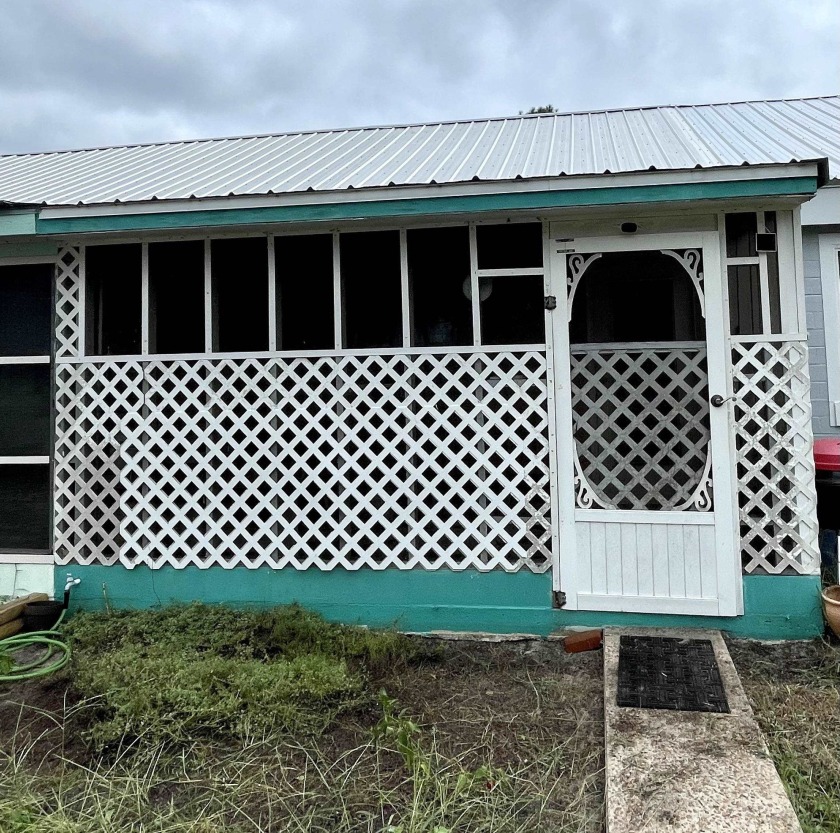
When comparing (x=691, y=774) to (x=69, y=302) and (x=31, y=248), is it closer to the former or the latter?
(x=69, y=302)

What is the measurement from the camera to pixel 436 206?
353cm

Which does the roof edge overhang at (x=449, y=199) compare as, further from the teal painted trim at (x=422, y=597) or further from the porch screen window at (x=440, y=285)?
the teal painted trim at (x=422, y=597)

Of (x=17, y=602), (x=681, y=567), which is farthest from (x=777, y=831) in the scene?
(x=17, y=602)

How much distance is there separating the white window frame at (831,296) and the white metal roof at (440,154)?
1.80 feet

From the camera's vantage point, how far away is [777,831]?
192cm

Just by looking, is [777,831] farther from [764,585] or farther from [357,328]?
[357,328]

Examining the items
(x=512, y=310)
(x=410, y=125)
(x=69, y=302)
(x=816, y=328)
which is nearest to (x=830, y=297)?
(x=816, y=328)

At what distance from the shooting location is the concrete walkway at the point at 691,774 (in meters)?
1.99

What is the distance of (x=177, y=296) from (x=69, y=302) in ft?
2.17

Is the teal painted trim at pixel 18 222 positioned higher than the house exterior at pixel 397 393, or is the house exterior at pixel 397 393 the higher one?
the teal painted trim at pixel 18 222

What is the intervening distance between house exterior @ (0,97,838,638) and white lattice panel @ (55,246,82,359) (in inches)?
0.6

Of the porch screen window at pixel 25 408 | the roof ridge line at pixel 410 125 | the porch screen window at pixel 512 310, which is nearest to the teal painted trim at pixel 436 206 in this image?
the porch screen window at pixel 512 310

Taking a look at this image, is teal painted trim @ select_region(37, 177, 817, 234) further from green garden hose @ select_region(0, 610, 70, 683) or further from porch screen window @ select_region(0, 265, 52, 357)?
green garden hose @ select_region(0, 610, 70, 683)

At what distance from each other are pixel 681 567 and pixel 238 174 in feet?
12.9
